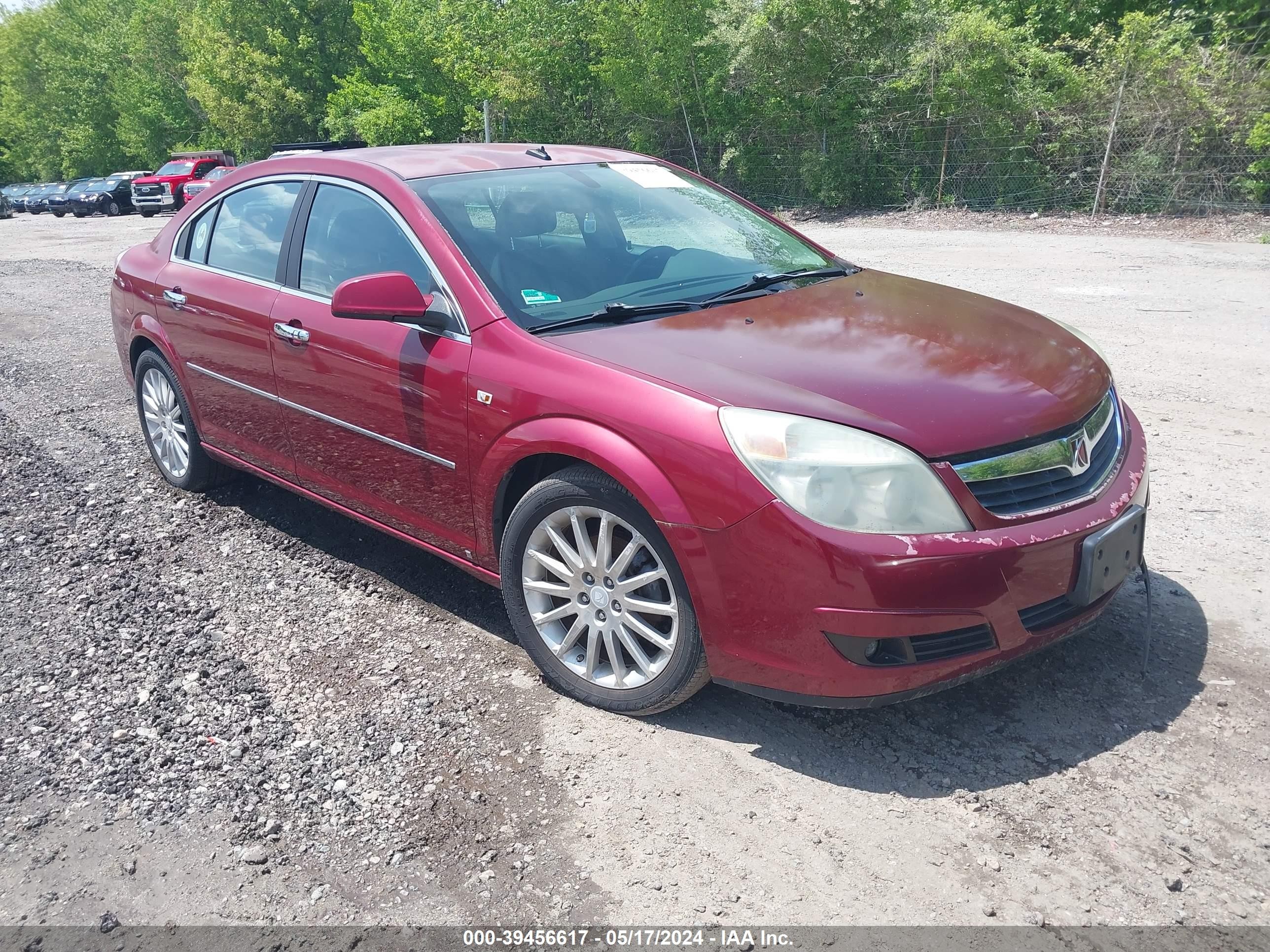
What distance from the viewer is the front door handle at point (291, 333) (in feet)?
13.7

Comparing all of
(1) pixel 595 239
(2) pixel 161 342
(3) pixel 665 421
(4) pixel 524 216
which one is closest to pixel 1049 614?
(3) pixel 665 421

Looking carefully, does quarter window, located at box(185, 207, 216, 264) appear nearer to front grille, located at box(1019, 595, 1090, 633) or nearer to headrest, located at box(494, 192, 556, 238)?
headrest, located at box(494, 192, 556, 238)

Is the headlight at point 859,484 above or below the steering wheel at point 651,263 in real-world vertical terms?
below

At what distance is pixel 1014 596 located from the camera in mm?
2852

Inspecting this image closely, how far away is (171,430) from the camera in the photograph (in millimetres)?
5598

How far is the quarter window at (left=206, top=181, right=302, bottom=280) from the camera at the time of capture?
453cm

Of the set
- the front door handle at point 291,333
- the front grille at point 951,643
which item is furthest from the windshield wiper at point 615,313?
the front grille at point 951,643

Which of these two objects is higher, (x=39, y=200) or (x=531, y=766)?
(x=531, y=766)

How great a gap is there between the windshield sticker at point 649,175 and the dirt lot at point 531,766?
6.32 ft

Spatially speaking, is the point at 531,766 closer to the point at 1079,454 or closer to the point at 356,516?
the point at 356,516

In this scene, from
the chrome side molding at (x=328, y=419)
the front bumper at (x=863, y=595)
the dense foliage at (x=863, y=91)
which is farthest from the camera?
the dense foliage at (x=863, y=91)

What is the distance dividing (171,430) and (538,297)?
2966mm

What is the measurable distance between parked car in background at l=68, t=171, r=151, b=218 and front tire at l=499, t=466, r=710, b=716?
4108cm

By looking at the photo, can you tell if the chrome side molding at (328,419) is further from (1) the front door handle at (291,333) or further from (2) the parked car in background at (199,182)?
(2) the parked car in background at (199,182)
